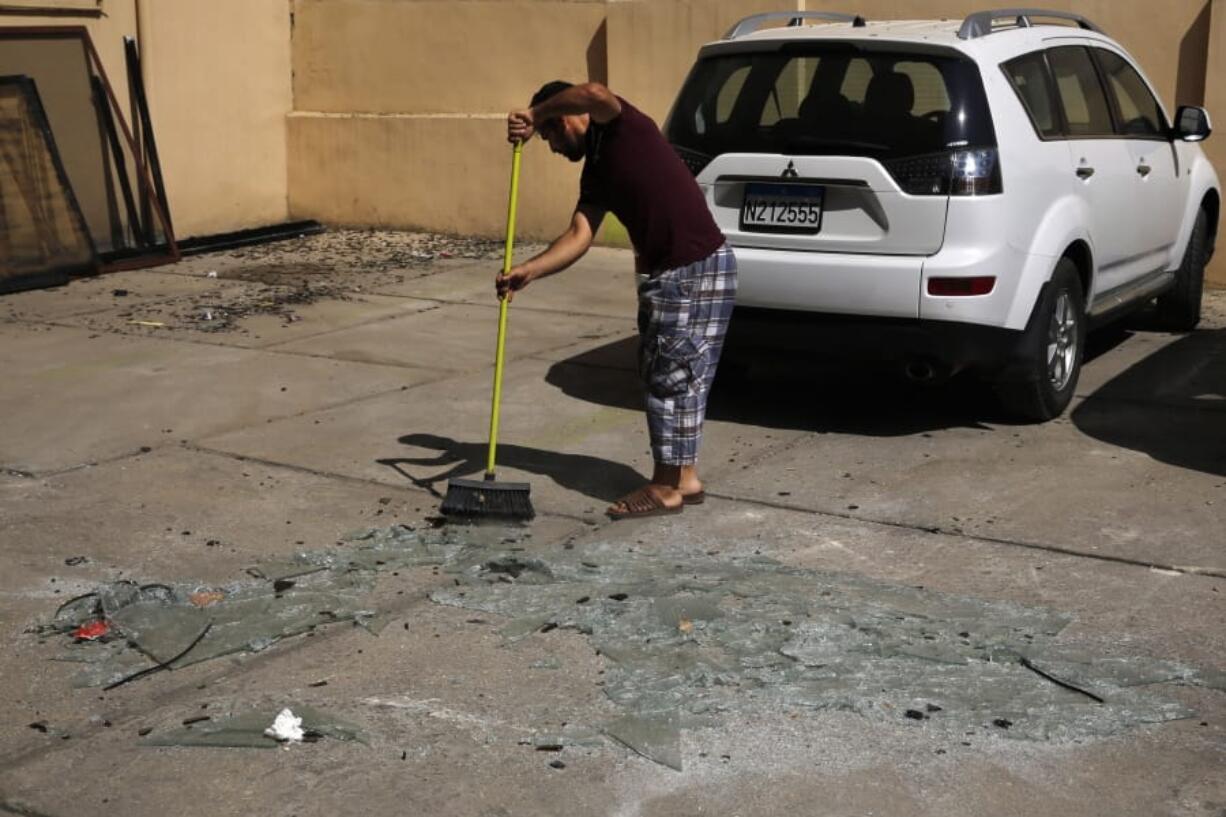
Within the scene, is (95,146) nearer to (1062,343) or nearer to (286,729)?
(1062,343)

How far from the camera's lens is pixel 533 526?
21.1ft

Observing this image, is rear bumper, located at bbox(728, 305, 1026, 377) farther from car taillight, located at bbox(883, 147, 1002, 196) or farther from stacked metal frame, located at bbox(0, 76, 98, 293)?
stacked metal frame, located at bbox(0, 76, 98, 293)

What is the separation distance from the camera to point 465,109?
13984 mm

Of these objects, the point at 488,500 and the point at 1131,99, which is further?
the point at 1131,99

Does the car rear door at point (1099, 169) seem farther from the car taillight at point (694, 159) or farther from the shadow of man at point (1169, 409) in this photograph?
the car taillight at point (694, 159)

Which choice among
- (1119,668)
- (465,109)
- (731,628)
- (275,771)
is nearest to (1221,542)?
(1119,668)

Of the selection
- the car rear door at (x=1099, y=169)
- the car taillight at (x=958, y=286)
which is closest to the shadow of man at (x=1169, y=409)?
the car rear door at (x=1099, y=169)

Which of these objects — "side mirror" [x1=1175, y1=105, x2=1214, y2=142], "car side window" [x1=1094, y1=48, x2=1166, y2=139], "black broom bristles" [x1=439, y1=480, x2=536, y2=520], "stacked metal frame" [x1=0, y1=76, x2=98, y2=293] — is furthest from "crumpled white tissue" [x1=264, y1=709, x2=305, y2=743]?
"stacked metal frame" [x1=0, y1=76, x2=98, y2=293]

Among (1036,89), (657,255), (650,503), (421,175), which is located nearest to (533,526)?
(650,503)

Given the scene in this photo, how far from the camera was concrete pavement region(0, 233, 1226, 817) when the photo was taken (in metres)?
4.26

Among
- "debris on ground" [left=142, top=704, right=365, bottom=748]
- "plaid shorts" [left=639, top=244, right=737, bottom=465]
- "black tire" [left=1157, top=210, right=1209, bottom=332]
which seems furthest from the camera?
"black tire" [left=1157, top=210, right=1209, bottom=332]

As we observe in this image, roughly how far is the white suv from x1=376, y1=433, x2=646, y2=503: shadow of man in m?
1.03

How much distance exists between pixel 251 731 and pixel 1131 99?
6524 mm

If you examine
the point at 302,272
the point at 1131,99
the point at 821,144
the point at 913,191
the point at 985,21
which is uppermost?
the point at 985,21
